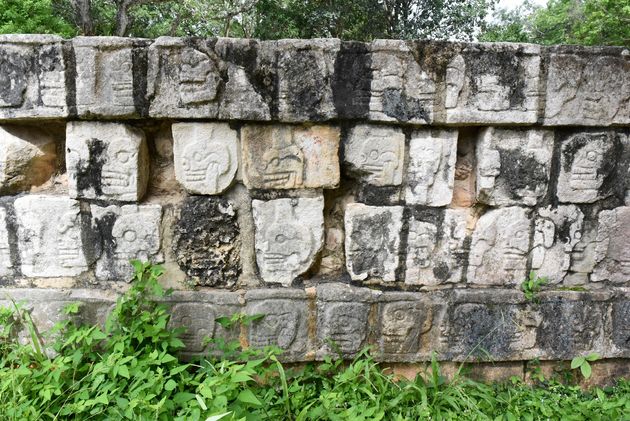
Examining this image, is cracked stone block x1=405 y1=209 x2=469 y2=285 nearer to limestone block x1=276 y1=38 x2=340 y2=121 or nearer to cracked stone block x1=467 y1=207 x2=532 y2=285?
cracked stone block x1=467 y1=207 x2=532 y2=285

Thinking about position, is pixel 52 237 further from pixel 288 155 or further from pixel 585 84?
pixel 585 84

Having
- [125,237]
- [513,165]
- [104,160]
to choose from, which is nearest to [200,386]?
[125,237]

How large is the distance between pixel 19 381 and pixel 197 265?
0.89 metres

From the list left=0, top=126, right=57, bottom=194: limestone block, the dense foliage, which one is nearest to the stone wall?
left=0, top=126, right=57, bottom=194: limestone block

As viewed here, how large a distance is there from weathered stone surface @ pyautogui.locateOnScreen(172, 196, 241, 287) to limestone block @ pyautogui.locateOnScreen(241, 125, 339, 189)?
214mm

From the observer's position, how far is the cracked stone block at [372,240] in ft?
7.66

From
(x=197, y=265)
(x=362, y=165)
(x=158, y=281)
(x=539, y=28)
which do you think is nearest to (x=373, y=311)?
(x=362, y=165)

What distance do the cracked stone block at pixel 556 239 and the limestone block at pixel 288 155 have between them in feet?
3.67

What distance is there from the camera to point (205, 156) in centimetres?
223

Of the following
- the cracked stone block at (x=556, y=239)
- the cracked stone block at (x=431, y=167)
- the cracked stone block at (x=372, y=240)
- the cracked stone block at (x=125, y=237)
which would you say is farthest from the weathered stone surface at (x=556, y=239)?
the cracked stone block at (x=125, y=237)

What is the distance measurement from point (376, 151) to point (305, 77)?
0.49 metres

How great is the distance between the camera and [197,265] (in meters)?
2.33

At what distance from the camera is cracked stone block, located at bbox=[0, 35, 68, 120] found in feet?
6.89

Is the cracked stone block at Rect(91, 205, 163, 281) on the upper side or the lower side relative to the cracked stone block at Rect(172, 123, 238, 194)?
lower
